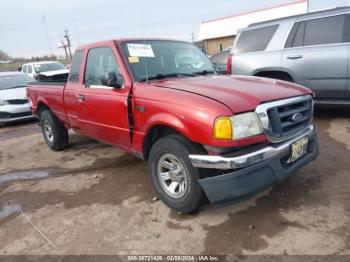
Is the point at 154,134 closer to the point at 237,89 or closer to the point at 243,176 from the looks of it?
the point at 237,89

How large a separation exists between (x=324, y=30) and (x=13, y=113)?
7910 millimetres

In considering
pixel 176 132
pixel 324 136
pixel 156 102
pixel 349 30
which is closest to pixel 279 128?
pixel 176 132

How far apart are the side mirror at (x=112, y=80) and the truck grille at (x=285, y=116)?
66.0 inches

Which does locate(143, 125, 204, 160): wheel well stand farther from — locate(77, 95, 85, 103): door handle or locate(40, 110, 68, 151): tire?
locate(40, 110, 68, 151): tire

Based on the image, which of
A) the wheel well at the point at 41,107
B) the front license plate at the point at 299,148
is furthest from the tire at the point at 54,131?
the front license plate at the point at 299,148

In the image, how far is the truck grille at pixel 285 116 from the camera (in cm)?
287

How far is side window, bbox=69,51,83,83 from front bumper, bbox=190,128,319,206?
2697 mm

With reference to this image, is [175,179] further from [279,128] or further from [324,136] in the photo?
[324,136]

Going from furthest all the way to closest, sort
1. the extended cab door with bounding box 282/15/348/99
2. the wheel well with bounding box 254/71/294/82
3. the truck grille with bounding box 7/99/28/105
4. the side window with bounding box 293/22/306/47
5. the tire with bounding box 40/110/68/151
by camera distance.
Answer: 1. the truck grille with bounding box 7/99/28/105
2. the wheel well with bounding box 254/71/294/82
3. the side window with bounding box 293/22/306/47
4. the tire with bounding box 40/110/68/151
5. the extended cab door with bounding box 282/15/348/99

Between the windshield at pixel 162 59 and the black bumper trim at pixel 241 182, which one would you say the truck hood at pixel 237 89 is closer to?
the windshield at pixel 162 59

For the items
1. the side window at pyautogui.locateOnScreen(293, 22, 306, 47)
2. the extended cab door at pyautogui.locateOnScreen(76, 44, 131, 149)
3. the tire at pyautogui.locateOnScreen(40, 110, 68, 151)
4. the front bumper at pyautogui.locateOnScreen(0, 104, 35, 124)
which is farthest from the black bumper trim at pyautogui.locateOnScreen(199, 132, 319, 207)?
the front bumper at pyautogui.locateOnScreen(0, 104, 35, 124)

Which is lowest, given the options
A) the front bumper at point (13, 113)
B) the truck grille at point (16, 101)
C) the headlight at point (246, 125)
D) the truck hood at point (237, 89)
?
the front bumper at point (13, 113)

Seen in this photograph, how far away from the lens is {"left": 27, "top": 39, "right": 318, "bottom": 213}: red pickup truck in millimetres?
2752

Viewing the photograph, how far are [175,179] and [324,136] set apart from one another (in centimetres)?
323
